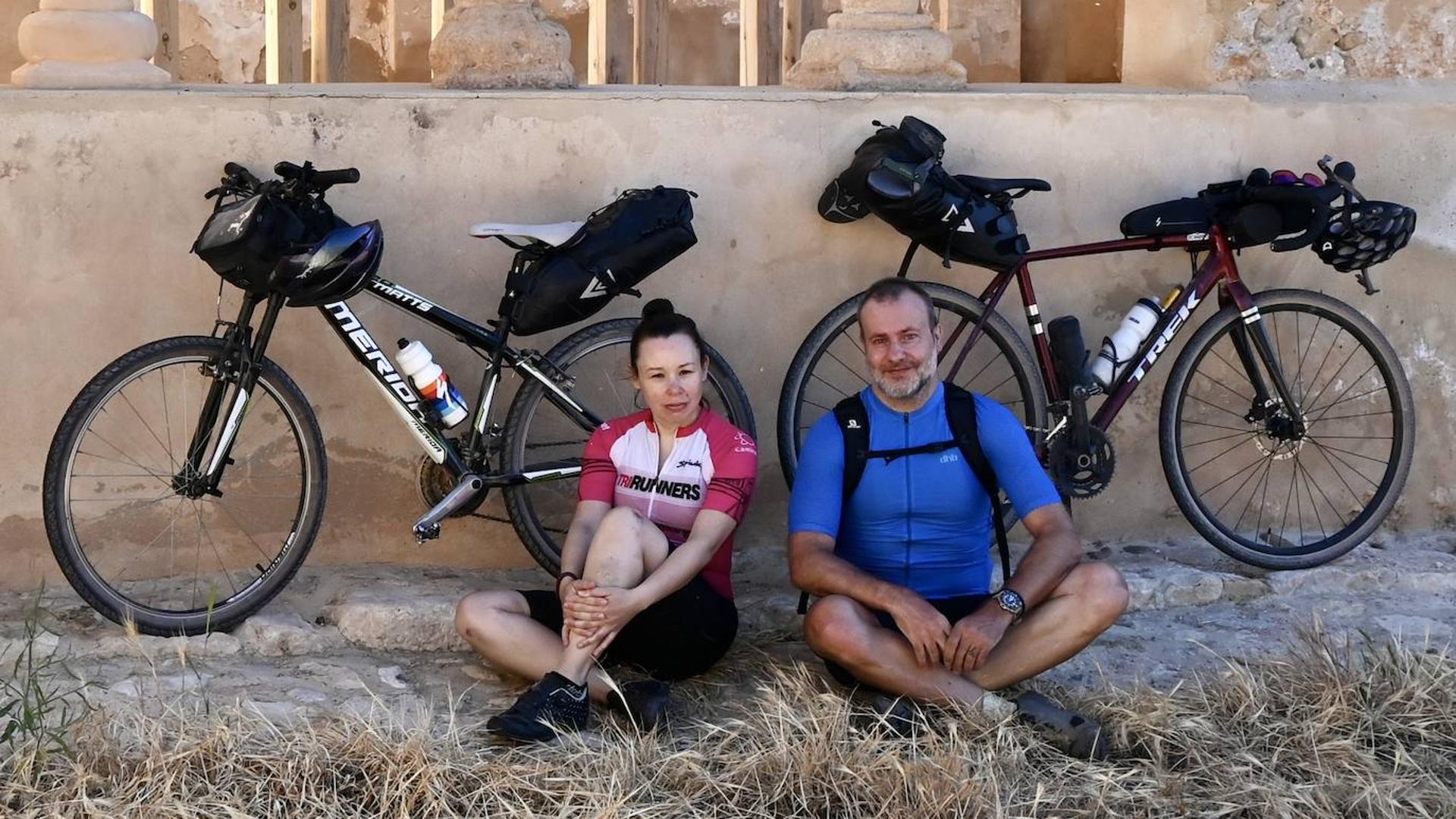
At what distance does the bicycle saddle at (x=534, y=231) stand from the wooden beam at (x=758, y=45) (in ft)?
19.8

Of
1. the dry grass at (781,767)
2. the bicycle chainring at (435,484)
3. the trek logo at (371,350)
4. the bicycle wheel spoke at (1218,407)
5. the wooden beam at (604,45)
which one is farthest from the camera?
the wooden beam at (604,45)

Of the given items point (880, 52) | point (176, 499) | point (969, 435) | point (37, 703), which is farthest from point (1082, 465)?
point (37, 703)

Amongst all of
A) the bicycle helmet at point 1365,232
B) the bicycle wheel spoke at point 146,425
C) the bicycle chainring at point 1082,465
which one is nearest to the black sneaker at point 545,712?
the bicycle wheel spoke at point 146,425

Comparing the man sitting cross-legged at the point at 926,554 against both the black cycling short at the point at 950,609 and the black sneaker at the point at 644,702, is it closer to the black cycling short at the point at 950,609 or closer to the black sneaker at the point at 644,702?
the black cycling short at the point at 950,609

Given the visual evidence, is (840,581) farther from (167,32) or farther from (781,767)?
(167,32)

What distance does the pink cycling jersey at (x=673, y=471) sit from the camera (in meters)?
4.64

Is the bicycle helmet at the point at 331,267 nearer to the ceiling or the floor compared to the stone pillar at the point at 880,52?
nearer to the floor

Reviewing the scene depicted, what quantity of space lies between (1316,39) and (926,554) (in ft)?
8.69

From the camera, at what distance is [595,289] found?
500 cm

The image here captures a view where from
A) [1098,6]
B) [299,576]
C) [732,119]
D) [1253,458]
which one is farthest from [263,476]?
[1098,6]

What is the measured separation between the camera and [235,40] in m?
12.4

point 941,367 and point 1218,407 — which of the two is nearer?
point 941,367

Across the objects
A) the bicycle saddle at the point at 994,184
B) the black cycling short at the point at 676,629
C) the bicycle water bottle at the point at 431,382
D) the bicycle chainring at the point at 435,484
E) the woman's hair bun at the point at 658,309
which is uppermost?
the bicycle saddle at the point at 994,184

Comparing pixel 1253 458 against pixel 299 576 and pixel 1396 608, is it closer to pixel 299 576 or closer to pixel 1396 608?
pixel 1396 608
